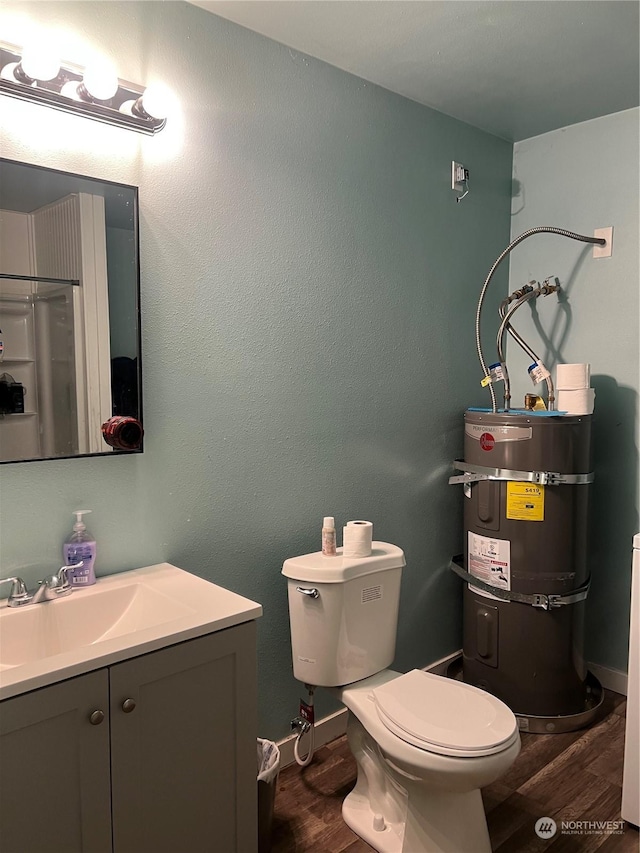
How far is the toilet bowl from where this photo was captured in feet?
5.25

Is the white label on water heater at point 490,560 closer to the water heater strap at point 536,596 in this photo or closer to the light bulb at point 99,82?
the water heater strap at point 536,596

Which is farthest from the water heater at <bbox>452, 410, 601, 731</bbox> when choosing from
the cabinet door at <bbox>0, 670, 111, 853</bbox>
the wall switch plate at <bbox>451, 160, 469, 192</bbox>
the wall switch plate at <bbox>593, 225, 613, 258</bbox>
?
the cabinet door at <bbox>0, 670, 111, 853</bbox>

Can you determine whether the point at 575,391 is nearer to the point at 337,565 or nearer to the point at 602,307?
the point at 602,307

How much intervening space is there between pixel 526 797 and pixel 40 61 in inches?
97.2

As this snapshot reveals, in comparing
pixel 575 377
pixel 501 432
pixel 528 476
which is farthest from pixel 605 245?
pixel 528 476

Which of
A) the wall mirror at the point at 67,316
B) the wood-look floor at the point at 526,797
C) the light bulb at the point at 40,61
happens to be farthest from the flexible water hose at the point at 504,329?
the light bulb at the point at 40,61

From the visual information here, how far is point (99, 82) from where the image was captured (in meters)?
1.55

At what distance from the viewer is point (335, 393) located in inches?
90.1

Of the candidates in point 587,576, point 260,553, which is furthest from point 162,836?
point 587,576

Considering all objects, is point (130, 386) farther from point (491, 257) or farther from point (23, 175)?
point (491, 257)

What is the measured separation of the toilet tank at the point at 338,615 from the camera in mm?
1933

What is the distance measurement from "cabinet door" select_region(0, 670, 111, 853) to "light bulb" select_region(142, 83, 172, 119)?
137 cm

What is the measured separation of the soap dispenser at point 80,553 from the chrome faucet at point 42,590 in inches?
0.8

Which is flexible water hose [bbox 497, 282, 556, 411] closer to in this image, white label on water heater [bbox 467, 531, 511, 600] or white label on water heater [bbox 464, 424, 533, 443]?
white label on water heater [bbox 464, 424, 533, 443]
